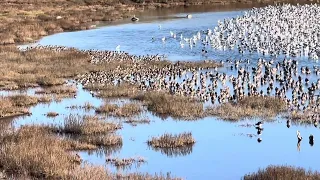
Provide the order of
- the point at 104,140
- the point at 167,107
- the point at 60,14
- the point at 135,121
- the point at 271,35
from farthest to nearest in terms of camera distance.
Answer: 1. the point at 60,14
2. the point at 271,35
3. the point at 167,107
4. the point at 135,121
5. the point at 104,140

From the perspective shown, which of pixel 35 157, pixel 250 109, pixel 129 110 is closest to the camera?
pixel 35 157

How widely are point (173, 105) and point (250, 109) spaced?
350 cm

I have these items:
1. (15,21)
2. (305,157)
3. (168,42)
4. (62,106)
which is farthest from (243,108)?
(15,21)

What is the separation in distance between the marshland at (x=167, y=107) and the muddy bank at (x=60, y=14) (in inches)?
480

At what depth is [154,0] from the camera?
4163 inches

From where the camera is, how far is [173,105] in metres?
23.7

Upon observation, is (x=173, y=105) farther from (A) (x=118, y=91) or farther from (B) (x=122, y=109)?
(A) (x=118, y=91)

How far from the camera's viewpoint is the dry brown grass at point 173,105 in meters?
22.8

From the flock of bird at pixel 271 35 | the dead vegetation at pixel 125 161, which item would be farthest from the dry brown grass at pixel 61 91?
the flock of bird at pixel 271 35

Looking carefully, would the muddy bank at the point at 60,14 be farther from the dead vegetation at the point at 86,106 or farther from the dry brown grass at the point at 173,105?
the dry brown grass at the point at 173,105

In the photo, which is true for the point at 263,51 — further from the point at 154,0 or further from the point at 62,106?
the point at 154,0

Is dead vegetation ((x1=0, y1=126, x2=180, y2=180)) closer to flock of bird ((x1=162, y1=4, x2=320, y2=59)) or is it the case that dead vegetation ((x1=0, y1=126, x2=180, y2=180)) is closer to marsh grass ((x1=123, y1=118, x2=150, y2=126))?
marsh grass ((x1=123, y1=118, x2=150, y2=126))

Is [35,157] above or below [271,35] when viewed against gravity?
below

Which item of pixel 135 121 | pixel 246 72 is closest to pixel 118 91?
pixel 135 121
